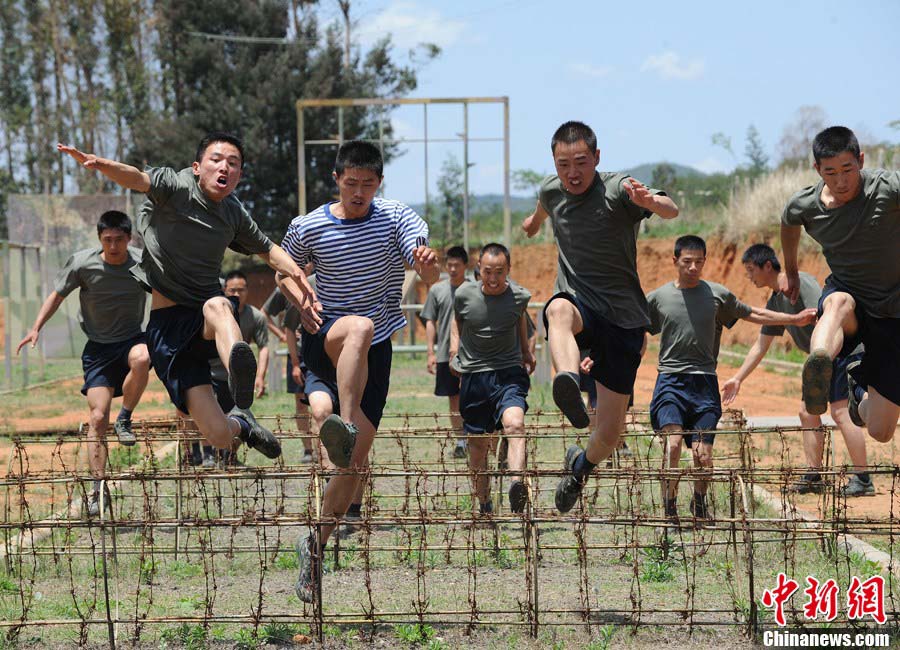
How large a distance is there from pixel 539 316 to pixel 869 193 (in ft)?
42.7

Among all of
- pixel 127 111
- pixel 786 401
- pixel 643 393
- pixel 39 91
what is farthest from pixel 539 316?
pixel 39 91

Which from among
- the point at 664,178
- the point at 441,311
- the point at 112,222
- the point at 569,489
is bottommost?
the point at 569,489

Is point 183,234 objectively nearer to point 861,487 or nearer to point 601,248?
point 601,248

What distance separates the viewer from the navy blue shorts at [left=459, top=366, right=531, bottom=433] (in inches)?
337

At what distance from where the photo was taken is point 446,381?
11.4 m

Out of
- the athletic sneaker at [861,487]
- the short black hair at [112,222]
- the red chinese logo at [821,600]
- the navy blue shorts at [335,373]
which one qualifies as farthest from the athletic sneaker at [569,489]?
the short black hair at [112,222]

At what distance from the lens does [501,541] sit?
291 inches

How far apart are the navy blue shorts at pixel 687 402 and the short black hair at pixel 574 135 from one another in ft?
8.30

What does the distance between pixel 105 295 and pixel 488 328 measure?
10.1 feet

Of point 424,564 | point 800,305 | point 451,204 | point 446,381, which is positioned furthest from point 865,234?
point 451,204

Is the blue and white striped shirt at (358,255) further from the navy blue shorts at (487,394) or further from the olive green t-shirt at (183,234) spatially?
the navy blue shorts at (487,394)

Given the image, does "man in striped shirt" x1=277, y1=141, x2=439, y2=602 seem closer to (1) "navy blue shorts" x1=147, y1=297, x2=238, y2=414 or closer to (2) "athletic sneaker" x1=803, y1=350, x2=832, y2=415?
(1) "navy blue shorts" x1=147, y1=297, x2=238, y2=414

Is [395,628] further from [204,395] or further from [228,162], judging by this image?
[228,162]

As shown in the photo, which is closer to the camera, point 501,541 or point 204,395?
point 204,395
